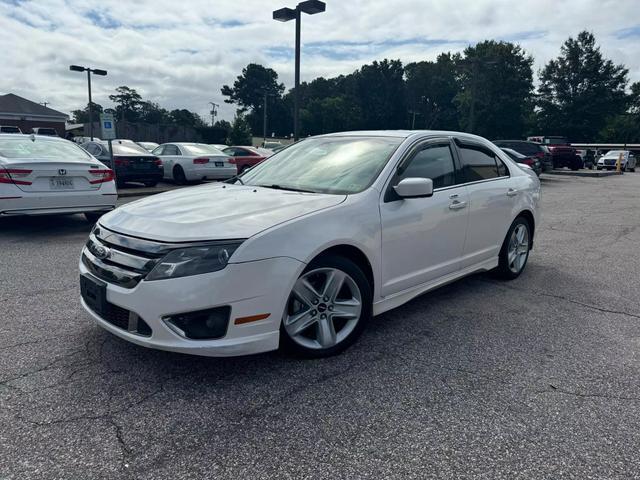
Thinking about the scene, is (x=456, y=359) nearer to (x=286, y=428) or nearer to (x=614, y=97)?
(x=286, y=428)

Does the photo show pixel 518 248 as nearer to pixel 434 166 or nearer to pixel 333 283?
pixel 434 166

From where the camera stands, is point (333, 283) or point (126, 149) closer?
point (333, 283)

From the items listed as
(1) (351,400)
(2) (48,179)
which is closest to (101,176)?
(2) (48,179)

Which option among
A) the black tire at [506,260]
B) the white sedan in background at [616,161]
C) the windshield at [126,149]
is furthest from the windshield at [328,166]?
the white sedan in background at [616,161]

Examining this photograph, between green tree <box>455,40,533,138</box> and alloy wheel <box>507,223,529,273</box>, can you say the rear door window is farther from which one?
green tree <box>455,40,533,138</box>

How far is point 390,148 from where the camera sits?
3.86m

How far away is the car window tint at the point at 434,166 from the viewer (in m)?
3.87

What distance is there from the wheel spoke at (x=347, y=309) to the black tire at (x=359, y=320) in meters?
0.05

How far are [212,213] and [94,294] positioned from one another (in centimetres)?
87

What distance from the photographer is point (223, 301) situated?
265 centimetres

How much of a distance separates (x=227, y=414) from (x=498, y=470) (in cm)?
134

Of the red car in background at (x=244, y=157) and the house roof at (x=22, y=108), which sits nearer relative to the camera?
the red car in background at (x=244, y=157)

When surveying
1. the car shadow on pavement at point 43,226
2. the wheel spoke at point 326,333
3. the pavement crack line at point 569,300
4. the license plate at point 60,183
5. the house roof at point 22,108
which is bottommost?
the car shadow on pavement at point 43,226

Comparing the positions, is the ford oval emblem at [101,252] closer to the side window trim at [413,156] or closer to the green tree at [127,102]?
the side window trim at [413,156]
